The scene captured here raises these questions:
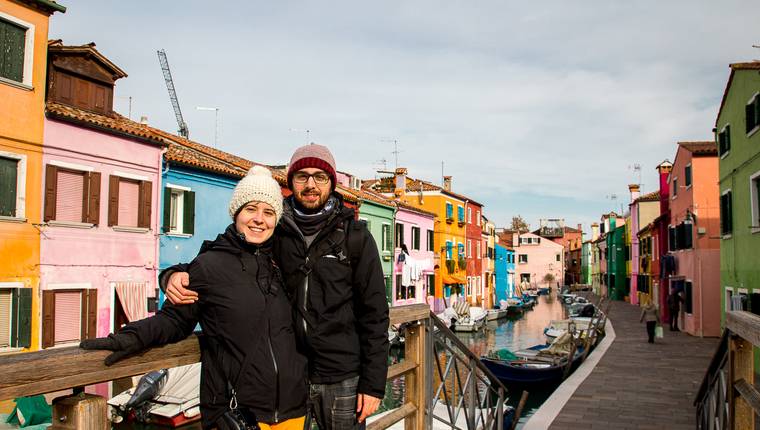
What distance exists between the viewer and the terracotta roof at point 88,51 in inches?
594

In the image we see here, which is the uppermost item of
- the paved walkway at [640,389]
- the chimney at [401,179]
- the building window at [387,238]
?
the chimney at [401,179]

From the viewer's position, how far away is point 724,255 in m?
19.0

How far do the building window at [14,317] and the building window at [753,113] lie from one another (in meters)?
18.5

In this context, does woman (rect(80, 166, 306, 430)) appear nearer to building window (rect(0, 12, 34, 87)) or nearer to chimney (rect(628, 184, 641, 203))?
building window (rect(0, 12, 34, 87))

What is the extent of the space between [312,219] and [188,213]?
54.8ft

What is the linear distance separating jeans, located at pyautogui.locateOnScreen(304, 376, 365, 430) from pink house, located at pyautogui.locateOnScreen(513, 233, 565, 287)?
88957 mm

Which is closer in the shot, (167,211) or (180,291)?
(180,291)

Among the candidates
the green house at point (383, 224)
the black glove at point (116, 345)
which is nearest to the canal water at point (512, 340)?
the green house at point (383, 224)

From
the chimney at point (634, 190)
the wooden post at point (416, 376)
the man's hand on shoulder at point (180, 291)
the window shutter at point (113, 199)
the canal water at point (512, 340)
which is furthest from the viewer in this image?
the chimney at point (634, 190)

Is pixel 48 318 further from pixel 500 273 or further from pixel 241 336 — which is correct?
pixel 500 273

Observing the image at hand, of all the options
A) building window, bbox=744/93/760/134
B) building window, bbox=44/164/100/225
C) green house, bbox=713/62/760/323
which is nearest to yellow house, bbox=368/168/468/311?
A: green house, bbox=713/62/760/323

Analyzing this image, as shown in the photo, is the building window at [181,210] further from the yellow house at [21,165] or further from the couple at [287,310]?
the couple at [287,310]

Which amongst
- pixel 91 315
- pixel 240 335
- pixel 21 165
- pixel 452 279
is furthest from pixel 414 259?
pixel 240 335

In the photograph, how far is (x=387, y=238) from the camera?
34.3 m
